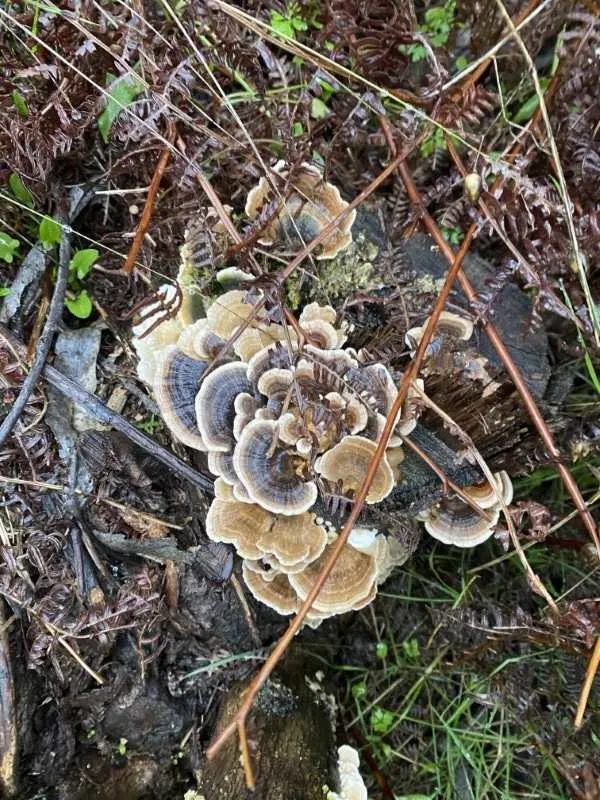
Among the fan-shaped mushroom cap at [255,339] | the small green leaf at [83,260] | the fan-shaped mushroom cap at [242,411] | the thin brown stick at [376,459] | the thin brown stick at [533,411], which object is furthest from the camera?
the small green leaf at [83,260]

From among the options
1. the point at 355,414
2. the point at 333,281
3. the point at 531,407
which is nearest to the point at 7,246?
the point at 333,281

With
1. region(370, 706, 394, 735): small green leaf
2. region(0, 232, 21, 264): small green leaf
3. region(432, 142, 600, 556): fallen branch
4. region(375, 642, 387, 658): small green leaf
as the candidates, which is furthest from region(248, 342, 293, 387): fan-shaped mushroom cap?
region(370, 706, 394, 735): small green leaf

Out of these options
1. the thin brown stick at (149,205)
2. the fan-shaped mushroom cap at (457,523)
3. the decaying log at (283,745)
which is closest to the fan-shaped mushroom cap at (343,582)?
the fan-shaped mushroom cap at (457,523)

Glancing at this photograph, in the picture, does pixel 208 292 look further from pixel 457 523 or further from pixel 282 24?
pixel 457 523

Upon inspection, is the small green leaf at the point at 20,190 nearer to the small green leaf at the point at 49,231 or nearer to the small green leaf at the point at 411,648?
the small green leaf at the point at 49,231

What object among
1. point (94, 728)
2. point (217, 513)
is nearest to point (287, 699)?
point (94, 728)

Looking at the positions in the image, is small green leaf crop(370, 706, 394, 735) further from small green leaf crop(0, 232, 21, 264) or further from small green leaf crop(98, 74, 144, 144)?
small green leaf crop(98, 74, 144, 144)
